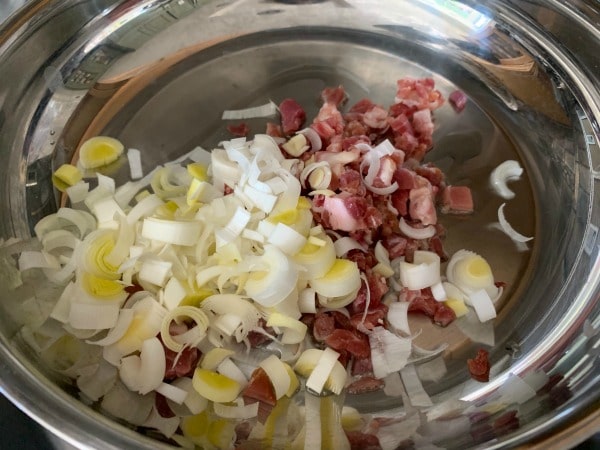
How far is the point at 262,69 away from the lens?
1494mm

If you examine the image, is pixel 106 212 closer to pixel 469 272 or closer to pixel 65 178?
pixel 65 178

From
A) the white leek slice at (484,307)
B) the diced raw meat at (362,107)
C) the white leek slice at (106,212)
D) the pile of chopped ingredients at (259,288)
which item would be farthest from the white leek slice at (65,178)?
the white leek slice at (484,307)

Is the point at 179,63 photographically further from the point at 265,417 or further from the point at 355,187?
the point at 265,417

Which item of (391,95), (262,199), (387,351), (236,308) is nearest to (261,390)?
(236,308)

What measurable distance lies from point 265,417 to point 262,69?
2.81 ft

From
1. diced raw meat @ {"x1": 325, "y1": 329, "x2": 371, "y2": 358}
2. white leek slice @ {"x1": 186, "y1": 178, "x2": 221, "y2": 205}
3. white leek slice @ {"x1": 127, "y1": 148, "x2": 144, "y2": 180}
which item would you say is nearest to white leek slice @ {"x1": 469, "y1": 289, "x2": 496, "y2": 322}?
diced raw meat @ {"x1": 325, "y1": 329, "x2": 371, "y2": 358}

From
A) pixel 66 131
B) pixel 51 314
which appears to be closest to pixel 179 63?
pixel 66 131

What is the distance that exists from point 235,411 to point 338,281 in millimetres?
292

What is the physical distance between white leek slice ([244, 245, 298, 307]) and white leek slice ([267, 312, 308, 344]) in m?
0.03

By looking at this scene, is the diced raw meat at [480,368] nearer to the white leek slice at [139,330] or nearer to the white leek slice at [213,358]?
the white leek slice at [213,358]

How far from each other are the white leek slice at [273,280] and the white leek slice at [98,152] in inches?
19.3

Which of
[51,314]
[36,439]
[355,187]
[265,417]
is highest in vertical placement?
[355,187]

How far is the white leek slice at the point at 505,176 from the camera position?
1.34 meters

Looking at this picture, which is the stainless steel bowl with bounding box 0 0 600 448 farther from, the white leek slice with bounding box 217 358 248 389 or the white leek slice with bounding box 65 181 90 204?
the white leek slice with bounding box 217 358 248 389
